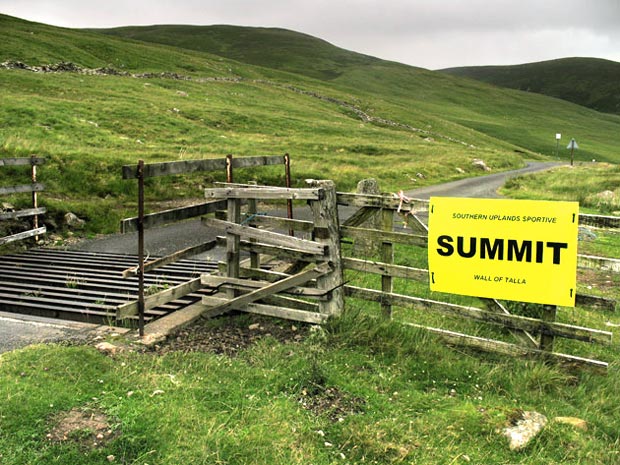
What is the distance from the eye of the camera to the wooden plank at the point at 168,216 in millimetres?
6836

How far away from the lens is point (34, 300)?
8586 millimetres

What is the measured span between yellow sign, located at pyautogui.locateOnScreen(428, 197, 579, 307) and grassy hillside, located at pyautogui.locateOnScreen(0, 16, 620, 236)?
36.4 feet

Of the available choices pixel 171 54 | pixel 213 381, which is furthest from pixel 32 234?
pixel 171 54

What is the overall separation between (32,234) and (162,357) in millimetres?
8274

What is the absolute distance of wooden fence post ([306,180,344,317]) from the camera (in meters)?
6.94

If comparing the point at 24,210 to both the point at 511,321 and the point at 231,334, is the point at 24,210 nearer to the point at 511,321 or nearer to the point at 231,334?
the point at 231,334

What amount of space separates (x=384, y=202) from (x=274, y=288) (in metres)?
1.84

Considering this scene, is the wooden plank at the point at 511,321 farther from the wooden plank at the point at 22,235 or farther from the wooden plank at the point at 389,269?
the wooden plank at the point at 22,235

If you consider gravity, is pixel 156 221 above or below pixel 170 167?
below

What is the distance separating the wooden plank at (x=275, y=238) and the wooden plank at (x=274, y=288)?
0.25 metres

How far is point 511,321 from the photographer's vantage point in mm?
6262

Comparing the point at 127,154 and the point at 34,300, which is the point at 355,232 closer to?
Result: the point at 34,300

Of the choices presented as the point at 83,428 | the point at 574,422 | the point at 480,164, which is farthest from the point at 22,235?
the point at 480,164

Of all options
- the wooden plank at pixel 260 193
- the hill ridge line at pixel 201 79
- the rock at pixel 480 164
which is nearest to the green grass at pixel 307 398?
the wooden plank at pixel 260 193
